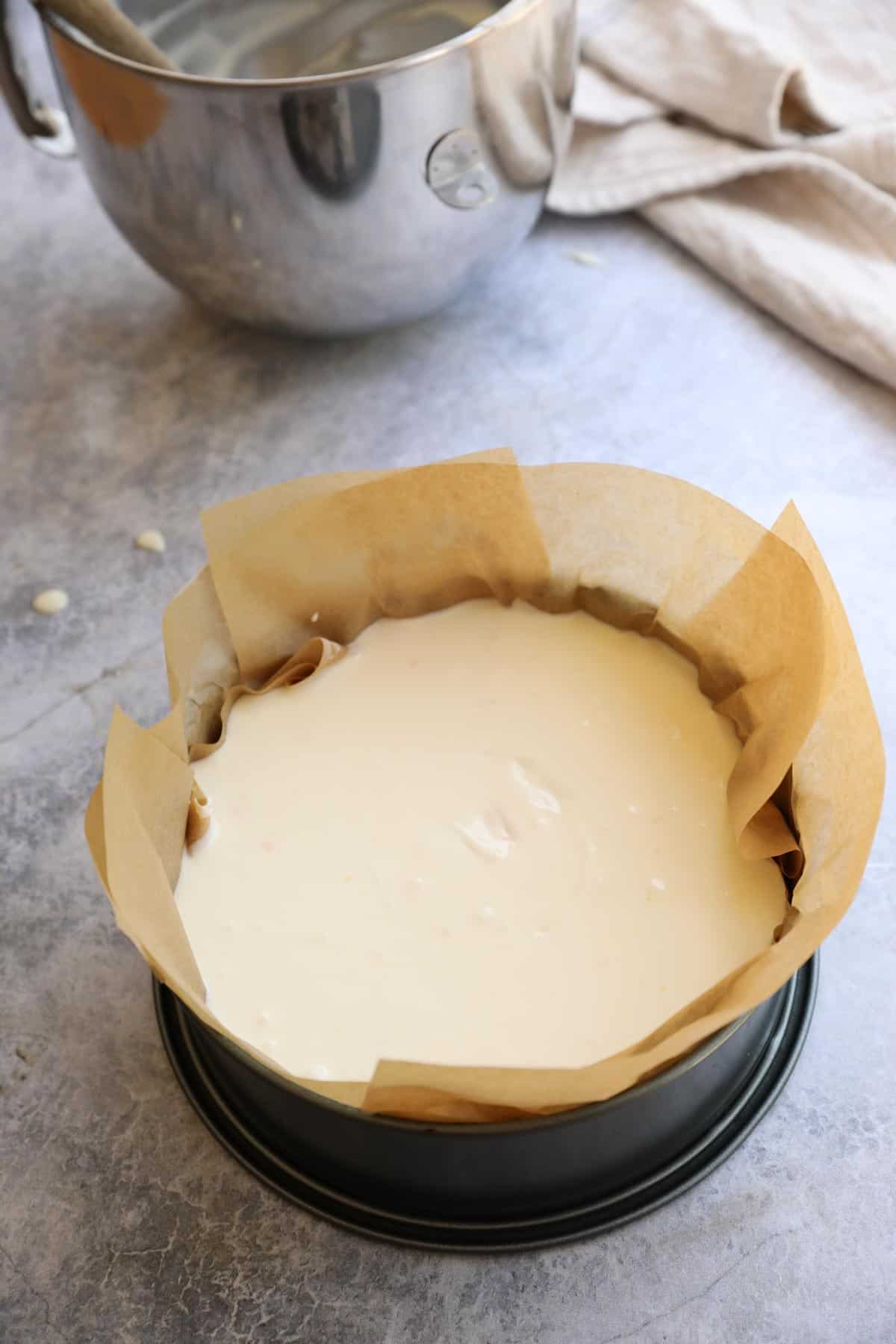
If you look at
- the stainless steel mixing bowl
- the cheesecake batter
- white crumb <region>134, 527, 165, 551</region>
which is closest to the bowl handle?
the stainless steel mixing bowl

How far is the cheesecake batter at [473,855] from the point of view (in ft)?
2.66

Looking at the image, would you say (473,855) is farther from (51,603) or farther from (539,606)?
(51,603)

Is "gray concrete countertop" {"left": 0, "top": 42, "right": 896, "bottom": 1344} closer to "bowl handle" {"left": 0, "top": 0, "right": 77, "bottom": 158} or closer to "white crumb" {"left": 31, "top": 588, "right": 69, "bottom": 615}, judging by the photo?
"white crumb" {"left": 31, "top": 588, "right": 69, "bottom": 615}

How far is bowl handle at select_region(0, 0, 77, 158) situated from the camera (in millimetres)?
1262

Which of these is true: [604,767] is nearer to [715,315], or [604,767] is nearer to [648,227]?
[715,315]

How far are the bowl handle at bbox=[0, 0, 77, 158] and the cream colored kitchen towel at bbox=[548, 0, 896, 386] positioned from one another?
50cm

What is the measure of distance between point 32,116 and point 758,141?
724 mm

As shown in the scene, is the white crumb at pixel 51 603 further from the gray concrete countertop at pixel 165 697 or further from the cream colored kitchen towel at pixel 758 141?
the cream colored kitchen towel at pixel 758 141

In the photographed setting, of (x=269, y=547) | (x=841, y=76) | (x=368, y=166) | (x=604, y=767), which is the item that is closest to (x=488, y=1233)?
(x=604, y=767)

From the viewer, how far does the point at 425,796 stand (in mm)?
927

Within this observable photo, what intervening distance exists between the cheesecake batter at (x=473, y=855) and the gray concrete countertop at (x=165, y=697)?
0.12 meters

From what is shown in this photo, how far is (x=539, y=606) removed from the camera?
1.04 m

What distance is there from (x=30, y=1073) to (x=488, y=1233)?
1.06 ft

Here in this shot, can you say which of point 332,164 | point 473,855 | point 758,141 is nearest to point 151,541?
point 332,164
